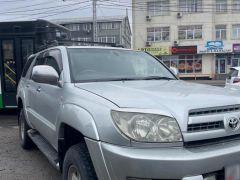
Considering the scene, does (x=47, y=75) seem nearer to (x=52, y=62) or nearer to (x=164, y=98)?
(x=52, y=62)

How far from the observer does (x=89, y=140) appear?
2705 millimetres

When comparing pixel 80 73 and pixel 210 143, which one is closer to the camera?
pixel 210 143

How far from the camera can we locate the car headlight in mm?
2508

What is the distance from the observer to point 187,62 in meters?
37.4

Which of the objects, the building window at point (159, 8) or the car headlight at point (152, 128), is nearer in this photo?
the car headlight at point (152, 128)

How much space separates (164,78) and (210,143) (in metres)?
1.67

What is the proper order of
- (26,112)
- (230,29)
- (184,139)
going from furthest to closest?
1. (230,29)
2. (26,112)
3. (184,139)

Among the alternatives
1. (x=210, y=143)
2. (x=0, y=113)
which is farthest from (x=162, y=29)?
(x=210, y=143)

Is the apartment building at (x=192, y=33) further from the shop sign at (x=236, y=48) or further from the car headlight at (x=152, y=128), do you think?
the car headlight at (x=152, y=128)

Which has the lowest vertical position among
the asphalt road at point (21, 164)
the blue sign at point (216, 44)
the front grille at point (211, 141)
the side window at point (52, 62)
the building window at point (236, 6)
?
the asphalt road at point (21, 164)

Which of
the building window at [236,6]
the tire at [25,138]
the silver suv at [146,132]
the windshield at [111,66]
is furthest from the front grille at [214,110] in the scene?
the building window at [236,6]

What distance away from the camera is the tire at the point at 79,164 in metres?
2.78

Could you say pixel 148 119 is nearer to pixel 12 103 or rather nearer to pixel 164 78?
pixel 164 78

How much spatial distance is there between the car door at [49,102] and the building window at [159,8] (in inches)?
1359
